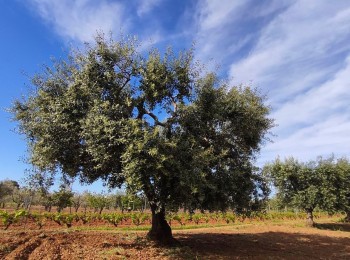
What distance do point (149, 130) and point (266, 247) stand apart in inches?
506

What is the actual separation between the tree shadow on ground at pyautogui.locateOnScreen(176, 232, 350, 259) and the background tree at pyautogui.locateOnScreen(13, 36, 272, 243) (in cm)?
273

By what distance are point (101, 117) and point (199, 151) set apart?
197 inches

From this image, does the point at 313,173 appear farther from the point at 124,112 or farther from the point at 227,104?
the point at 124,112

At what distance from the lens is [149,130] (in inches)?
607

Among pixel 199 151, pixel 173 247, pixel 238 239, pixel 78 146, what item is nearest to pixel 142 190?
pixel 199 151

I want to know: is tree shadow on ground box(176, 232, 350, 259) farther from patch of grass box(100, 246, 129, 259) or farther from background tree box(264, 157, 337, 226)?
background tree box(264, 157, 337, 226)

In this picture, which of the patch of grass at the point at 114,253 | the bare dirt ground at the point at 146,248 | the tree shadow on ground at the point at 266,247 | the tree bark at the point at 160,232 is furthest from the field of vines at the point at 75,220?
the patch of grass at the point at 114,253

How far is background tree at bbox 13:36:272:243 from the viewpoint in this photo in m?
14.4

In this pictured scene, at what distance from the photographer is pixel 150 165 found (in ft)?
44.5

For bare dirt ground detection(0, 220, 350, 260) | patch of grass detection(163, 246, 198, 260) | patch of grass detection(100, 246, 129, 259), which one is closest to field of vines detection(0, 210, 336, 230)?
bare dirt ground detection(0, 220, 350, 260)

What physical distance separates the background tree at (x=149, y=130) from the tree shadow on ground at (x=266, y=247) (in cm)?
273

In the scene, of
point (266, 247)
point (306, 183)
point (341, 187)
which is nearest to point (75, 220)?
point (266, 247)

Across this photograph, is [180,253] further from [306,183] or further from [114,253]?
[306,183]

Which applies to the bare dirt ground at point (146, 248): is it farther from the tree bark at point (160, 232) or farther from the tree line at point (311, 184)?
the tree line at point (311, 184)
